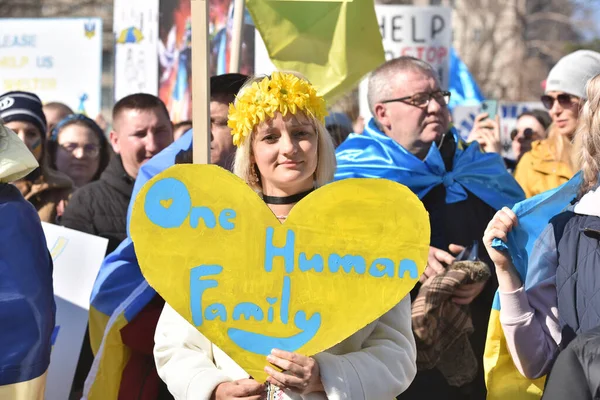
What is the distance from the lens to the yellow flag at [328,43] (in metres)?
5.33

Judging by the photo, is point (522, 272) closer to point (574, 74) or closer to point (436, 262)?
point (436, 262)

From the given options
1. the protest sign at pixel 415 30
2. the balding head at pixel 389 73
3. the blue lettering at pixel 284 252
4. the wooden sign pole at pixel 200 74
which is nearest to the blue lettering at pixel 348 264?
the blue lettering at pixel 284 252

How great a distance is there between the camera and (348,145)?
16.5 feet

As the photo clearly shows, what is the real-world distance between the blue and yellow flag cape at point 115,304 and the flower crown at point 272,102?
87cm

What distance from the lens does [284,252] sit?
10.1 ft

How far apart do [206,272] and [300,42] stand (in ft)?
8.23

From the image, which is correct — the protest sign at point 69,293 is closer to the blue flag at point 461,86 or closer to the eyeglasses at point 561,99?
the eyeglasses at point 561,99

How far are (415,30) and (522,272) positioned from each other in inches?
228

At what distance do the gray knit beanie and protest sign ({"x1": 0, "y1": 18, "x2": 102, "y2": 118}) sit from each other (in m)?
3.69

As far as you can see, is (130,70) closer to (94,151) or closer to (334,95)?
(94,151)

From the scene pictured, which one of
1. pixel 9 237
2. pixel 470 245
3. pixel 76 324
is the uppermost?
pixel 9 237

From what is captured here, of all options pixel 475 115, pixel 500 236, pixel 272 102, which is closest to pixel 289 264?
pixel 272 102

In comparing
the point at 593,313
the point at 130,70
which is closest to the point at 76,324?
the point at 593,313

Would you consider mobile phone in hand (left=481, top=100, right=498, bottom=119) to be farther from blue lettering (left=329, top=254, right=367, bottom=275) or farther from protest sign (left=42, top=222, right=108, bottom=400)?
blue lettering (left=329, top=254, right=367, bottom=275)
